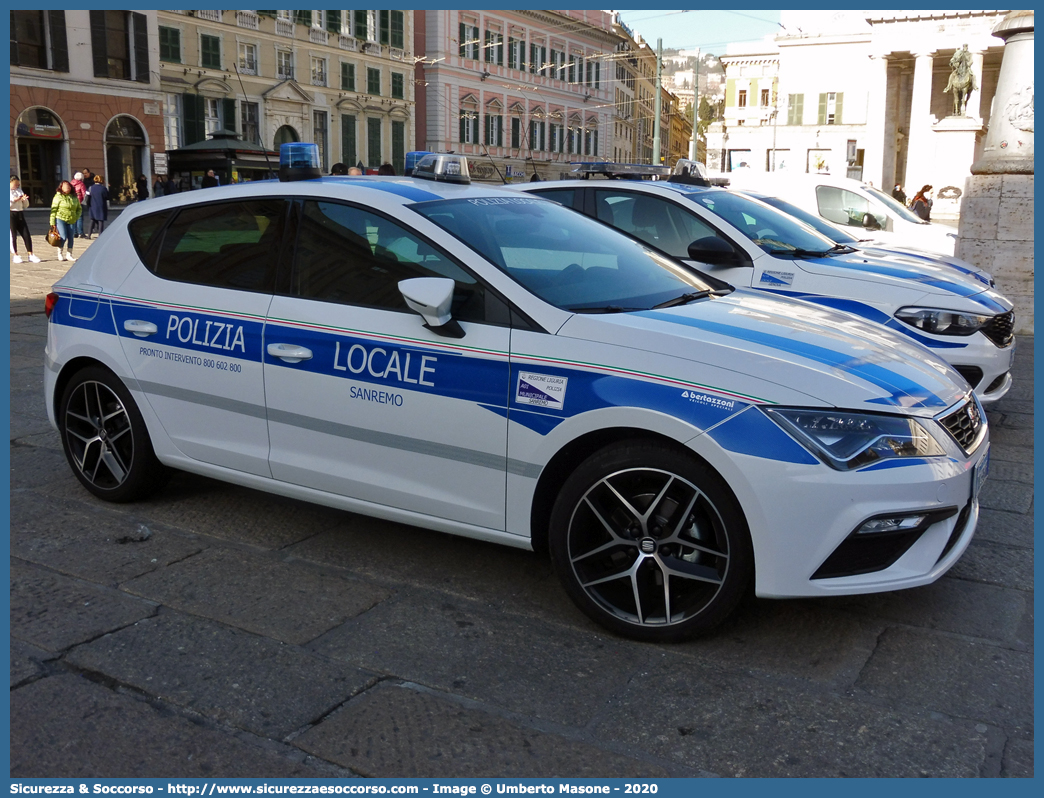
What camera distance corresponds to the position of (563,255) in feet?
13.6

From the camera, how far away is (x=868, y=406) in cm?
323

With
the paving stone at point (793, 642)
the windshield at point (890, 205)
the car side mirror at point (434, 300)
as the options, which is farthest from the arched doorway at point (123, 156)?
Result: the paving stone at point (793, 642)

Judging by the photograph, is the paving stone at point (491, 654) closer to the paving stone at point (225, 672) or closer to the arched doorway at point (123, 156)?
the paving stone at point (225, 672)

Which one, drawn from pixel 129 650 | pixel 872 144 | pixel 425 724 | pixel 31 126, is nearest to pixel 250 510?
pixel 129 650

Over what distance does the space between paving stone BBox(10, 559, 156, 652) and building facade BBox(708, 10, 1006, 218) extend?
Answer: 4349cm

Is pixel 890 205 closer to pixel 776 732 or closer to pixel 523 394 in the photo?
pixel 523 394

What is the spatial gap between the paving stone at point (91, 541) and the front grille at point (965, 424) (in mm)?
3058

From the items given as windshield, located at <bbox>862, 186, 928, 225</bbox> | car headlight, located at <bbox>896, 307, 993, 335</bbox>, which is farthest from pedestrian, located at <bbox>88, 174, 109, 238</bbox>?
car headlight, located at <bbox>896, 307, 993, 335</bbox>

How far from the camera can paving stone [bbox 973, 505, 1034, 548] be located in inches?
182

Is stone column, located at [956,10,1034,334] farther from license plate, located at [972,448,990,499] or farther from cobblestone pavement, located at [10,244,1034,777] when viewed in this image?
license plate, located at [972,448,990,499]

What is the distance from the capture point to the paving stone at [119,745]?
2701 mm

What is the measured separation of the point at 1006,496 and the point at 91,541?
455 cm

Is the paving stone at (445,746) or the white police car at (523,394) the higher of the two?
the white police car at (523,394)
